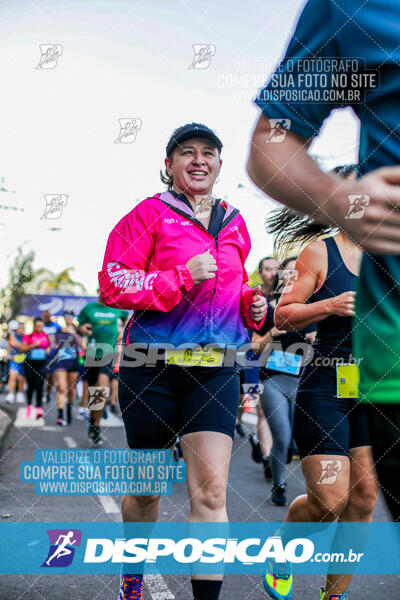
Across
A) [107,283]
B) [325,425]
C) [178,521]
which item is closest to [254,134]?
[107,283]

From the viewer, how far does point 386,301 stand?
3.90 ft

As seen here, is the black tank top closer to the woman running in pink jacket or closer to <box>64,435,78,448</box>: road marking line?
the woman running in pink jacket

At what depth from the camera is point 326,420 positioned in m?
3.14

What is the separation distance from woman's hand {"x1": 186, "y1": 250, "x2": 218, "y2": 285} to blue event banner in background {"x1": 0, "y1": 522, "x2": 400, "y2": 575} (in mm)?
927

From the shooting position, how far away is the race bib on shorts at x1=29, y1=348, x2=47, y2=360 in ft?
42.5

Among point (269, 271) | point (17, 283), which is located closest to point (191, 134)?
point (269, 271)

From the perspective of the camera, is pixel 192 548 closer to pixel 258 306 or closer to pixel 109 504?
pixel 258 306

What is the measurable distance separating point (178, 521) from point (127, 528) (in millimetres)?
2175

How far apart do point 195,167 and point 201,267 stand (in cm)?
56

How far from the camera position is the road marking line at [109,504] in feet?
17.7

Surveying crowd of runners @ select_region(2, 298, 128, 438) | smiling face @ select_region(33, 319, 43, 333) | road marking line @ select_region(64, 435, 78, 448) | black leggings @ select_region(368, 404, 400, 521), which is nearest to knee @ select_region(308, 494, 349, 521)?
black leggings @ select_region(368, 404, 400, 521)

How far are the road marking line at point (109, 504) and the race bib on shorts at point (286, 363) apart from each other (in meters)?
1.72

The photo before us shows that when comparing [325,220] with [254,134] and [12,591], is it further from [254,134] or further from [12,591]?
[12,591]

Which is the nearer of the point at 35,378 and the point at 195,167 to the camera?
the point at 195,167
